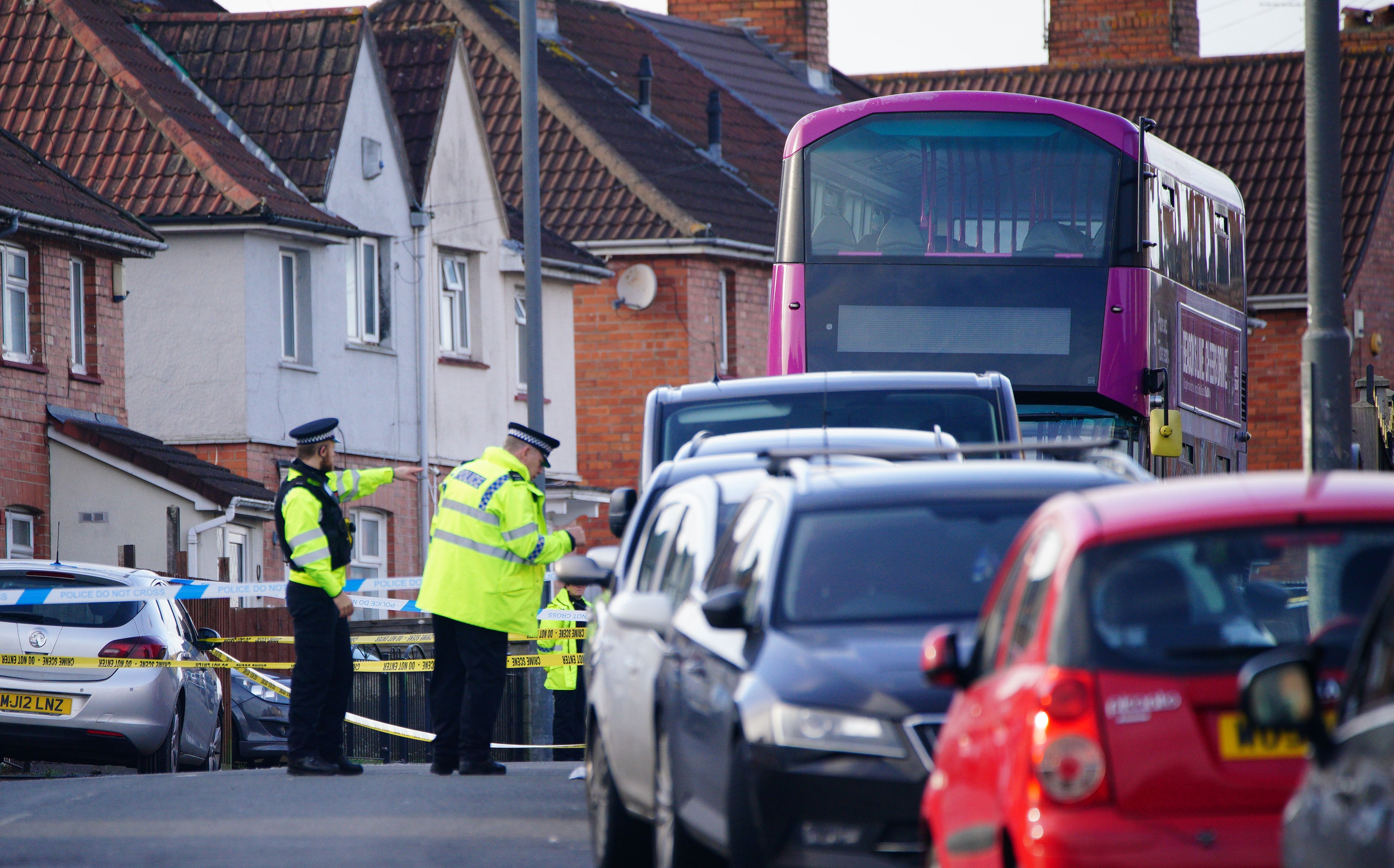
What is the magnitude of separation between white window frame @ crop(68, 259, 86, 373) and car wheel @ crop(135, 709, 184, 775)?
11.1 m

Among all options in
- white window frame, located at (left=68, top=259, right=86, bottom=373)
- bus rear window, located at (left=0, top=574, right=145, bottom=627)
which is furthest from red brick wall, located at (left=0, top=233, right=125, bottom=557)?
bus rear window, located at (left=0, top=574, right=145, bottom=627)

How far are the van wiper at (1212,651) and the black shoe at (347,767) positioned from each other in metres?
9.18

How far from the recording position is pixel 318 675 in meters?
14.0

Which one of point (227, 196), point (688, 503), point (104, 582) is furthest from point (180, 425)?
point (688, 503)

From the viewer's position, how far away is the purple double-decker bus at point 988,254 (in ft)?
58.3

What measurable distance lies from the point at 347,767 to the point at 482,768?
80 cm

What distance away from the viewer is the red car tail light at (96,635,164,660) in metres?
17.3

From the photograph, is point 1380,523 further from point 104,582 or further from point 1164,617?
point 104,582

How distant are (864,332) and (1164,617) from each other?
11.9 m

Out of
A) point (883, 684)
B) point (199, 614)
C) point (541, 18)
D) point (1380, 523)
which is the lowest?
point (199, 614)

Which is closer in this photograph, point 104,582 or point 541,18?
point 104,582

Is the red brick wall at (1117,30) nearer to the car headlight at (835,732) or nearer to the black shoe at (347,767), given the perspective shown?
the black shoe at (347,767)

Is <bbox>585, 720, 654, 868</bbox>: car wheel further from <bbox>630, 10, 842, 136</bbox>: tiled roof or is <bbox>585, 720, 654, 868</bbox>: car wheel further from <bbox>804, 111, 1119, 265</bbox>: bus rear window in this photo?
<bbox>630, 10, 842, 136</bbox>: tiled roof

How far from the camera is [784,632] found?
7.69m
